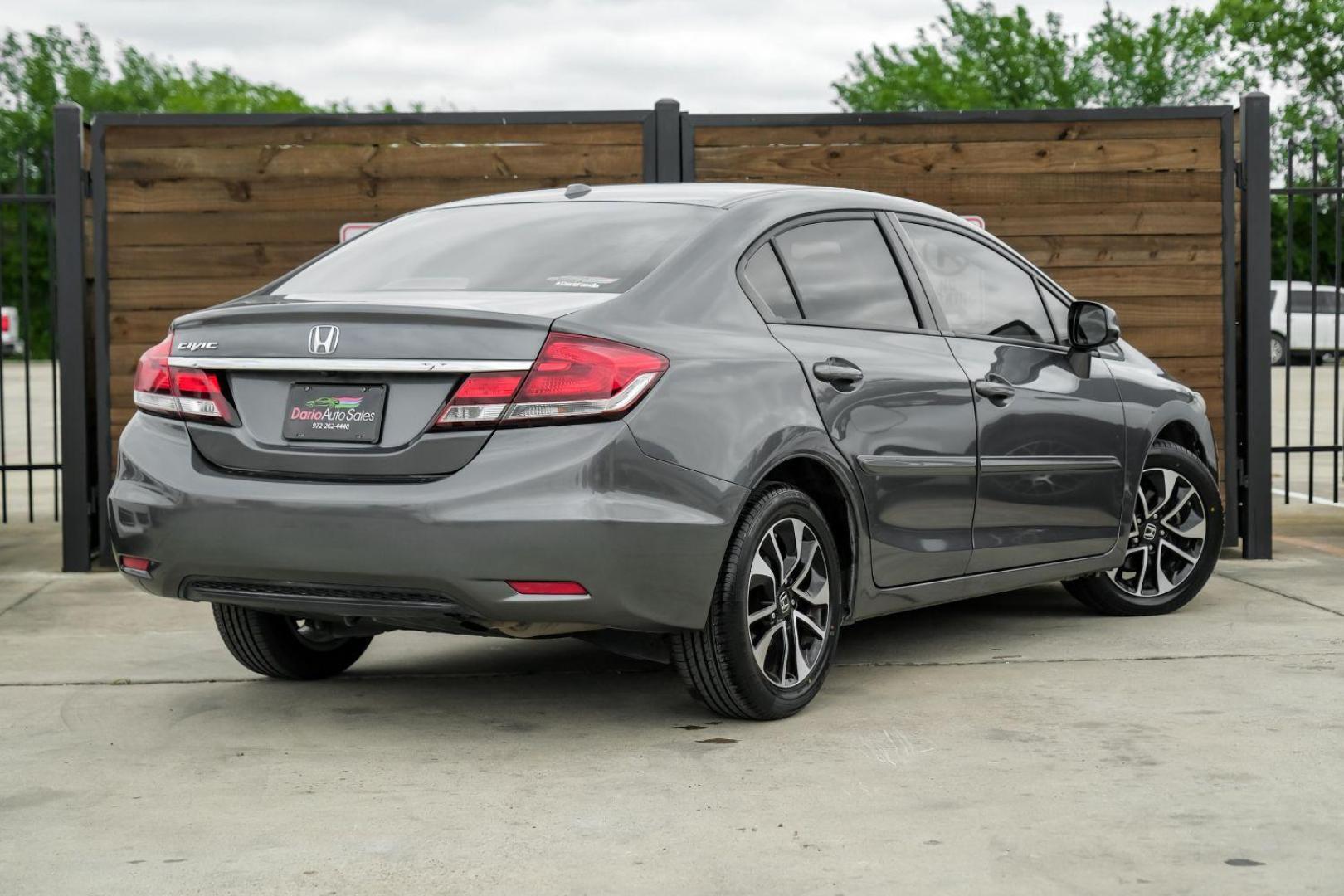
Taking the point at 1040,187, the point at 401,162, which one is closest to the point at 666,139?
the point at 401,162

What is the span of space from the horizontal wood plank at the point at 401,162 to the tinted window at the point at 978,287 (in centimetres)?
298

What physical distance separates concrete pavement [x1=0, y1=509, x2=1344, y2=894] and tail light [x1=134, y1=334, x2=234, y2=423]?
0.92 meters

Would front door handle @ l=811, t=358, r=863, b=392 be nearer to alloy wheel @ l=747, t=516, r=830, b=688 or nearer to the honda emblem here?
alloy wheel @ l=747, t=516, r=830, b=688

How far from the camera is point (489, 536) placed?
443 cm

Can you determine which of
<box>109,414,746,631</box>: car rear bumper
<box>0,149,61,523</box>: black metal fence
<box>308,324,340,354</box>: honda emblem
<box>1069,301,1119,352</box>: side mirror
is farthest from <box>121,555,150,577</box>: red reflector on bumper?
<box>1069,301,1119,352</box>: side mirror

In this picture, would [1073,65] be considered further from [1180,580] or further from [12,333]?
[1180,580]

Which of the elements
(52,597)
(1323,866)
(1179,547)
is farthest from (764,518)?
(52,597)

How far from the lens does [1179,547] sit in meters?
7.15

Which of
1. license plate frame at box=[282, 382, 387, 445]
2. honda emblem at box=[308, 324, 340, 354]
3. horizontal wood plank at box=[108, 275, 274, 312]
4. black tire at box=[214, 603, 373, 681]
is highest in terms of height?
horizontal wood plank at box=[108, 275, 274, 312]

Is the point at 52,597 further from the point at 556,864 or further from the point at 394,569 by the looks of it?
the point at 556,864

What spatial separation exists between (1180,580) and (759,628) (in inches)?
109

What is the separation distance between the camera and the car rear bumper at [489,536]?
4.44 m

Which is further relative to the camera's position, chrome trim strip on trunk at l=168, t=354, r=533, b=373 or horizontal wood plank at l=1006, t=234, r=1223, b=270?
horizontal wood plank at l=1006, t=234, r=1223, b=270

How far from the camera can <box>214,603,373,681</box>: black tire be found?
18.2 ft
